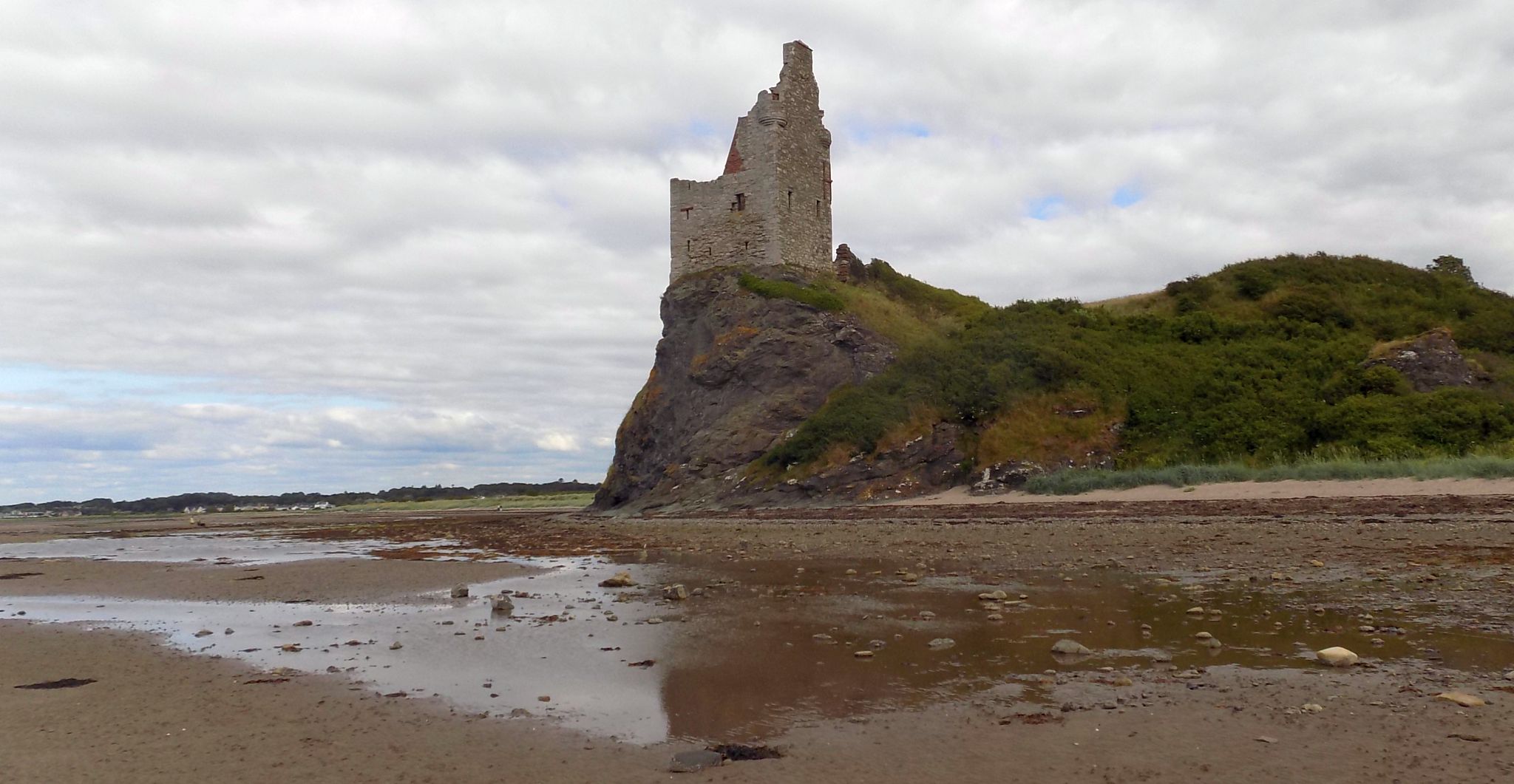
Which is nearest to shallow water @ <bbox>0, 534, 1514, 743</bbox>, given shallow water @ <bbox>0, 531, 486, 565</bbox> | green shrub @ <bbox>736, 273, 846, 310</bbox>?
shallow water @ <bbox>0, 531, 486, 565</bbox>

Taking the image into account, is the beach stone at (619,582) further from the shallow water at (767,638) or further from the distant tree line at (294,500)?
the distant tree line at (294,500)

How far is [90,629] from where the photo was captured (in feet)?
37.4

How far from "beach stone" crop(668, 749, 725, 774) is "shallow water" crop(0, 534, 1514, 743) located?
516 mm

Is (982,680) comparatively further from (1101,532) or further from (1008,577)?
(1101,532)

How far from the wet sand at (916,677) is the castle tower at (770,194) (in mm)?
28023

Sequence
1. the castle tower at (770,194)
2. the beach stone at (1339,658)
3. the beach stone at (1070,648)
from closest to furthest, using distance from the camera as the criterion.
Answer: the beach stone at (1339,658) < the beach stone at (1070,648) < the castle tower at (770,194)

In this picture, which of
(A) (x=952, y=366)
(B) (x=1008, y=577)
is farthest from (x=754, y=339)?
(B) (x=1008, y=577)

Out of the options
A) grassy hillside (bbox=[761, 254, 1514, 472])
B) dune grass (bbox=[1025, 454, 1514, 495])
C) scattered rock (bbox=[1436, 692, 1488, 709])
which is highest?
grassy hillside (bbox=[761, 254, 1514, 472])

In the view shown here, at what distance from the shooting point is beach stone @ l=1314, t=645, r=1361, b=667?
666 cm

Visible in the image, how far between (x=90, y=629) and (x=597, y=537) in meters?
15.2

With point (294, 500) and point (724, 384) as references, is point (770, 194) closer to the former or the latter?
point (724, 384)

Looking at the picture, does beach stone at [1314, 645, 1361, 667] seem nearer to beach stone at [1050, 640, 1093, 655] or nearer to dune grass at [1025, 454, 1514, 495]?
beach stone at [1050, 640, 1093, 655]

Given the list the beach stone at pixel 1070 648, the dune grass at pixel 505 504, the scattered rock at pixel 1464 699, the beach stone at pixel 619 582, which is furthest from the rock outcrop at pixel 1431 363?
the dune grass at pixel 505 504

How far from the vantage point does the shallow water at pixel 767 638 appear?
273 inches
